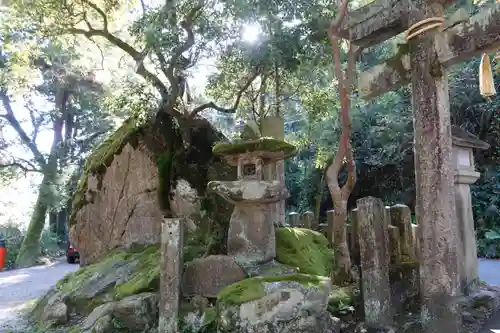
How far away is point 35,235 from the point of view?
18.2 meters

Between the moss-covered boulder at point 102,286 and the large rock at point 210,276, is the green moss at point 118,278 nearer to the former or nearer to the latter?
the moss-covered boulder at point 102,286

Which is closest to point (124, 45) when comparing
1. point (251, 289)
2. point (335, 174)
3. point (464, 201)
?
point (335, 174)

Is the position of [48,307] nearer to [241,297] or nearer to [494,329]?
[241,297]

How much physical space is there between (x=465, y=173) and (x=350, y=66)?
2168 millimetres

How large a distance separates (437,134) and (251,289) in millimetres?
2442

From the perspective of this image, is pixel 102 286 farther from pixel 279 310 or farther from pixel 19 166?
pixel 19 166

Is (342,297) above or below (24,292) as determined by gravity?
above

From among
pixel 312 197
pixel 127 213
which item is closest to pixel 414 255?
pixel 127 213

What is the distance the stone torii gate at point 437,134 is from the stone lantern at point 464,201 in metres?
1.24

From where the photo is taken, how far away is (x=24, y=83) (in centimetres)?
948

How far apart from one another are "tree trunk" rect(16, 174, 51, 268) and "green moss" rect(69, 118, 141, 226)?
34.5 feet

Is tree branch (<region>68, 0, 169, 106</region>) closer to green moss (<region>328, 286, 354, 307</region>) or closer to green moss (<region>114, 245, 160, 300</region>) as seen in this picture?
green moss (<region>114, 245, 160, 300</region>)

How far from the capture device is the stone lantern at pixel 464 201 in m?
4.85

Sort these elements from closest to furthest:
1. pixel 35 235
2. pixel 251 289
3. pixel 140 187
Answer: pixel 251 289
pixel 140 187
pixel 35 235
